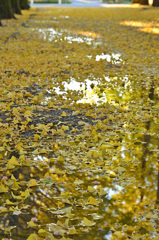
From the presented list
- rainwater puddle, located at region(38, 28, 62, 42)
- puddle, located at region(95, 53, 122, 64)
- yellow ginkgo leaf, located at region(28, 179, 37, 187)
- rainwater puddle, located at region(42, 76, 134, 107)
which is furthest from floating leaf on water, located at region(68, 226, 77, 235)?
rainwater puddle, located at region(38, 28, 62, 42)

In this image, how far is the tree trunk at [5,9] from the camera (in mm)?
18061

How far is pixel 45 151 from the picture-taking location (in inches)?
158

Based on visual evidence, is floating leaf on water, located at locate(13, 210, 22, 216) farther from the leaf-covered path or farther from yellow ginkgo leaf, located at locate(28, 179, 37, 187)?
yellow ginkgo leaf, located at locate(28, 179, 37, 187)

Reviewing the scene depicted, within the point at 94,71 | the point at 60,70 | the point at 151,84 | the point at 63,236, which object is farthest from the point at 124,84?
the point at 63,236

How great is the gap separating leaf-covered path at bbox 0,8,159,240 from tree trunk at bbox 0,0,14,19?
10359mm

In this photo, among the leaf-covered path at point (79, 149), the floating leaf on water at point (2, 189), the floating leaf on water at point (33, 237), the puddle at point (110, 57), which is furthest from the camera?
the puddle at point (110, 57)

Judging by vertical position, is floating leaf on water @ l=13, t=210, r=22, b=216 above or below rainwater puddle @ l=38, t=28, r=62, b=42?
below

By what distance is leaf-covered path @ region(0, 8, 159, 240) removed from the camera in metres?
2.82

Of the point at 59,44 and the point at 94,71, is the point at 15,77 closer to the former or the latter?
the point at 94,71

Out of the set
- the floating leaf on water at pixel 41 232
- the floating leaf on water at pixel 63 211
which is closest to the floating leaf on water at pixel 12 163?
the floating leaf on water at pixel 63 211

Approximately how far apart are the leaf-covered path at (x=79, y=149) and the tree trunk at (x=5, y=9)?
1036 cm

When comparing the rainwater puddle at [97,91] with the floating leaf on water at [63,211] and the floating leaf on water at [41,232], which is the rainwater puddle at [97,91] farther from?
the floating leaf on water at [41,232]

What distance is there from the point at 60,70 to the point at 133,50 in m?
3.20

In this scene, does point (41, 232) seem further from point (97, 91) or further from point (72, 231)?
point (97, 91)
